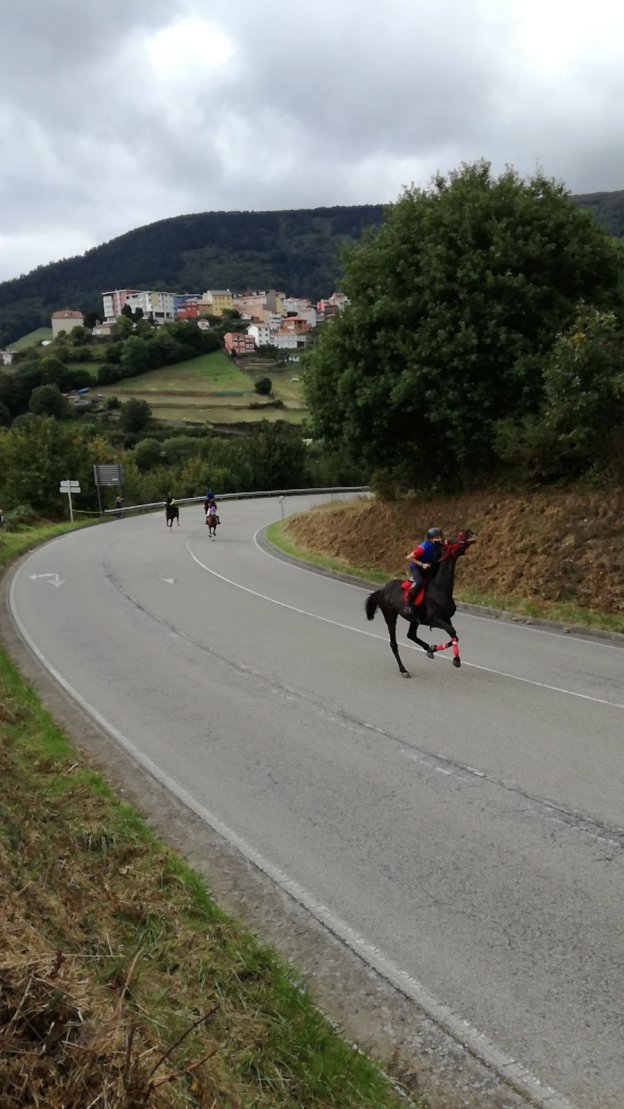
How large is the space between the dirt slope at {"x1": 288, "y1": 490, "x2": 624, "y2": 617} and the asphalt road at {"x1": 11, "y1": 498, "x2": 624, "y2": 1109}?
5.98 feet

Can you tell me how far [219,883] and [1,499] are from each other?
166 ft

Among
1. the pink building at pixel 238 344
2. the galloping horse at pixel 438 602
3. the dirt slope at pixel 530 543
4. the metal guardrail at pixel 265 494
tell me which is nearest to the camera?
the galloping horse at pixel 438 602

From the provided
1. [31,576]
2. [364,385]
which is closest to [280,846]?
[364,385]

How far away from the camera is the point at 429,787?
7199 mm

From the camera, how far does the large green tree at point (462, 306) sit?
751 inches

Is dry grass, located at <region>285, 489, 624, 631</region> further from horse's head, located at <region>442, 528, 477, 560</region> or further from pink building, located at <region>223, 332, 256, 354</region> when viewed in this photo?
pink building, located at <region>223, 332, 256, 354</region>

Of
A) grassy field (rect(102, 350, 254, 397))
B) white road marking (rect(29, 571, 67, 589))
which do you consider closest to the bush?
grassy field (rect(102, 350, 254, 397))

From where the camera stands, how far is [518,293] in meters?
19.2

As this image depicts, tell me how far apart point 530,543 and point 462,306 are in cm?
→ 620

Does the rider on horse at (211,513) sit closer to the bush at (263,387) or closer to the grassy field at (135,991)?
the grassy field at (135,991)

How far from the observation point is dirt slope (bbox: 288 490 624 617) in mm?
15773

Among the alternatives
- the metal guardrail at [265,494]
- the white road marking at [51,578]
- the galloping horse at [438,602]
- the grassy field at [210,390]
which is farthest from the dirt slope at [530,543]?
the grassy field at [210,390]

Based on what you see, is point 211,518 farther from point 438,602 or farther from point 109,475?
point 438,602

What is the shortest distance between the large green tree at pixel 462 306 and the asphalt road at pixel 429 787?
665 cm
